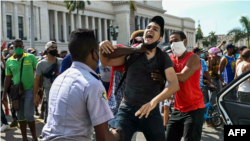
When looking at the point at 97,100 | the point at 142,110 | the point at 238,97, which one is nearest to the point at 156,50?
the point at 142,110

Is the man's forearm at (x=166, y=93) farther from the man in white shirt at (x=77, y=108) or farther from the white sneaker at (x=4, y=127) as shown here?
the white sneaker at (x=4, y=127)

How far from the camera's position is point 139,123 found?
315cm

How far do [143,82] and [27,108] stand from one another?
3.12m

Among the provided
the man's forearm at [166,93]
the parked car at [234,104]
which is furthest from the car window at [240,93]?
the man's forearm at [166,93]

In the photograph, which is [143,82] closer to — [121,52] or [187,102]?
[121,52]

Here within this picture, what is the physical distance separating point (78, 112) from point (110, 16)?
5955 cm

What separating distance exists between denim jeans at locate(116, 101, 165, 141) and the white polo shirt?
3.80ft

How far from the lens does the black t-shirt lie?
3104 millimetres

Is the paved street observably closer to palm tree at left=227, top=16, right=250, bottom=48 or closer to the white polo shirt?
the white polo shirt

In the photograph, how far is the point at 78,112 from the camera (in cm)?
190

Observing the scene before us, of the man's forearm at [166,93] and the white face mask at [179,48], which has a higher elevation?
the white face mask at [179,48]

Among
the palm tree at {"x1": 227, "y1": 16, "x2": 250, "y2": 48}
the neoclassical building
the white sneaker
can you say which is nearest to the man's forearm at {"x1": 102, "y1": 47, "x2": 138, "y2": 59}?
the white sneaker

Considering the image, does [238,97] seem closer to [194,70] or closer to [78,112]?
[194,70]

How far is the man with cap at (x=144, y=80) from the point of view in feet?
10.1
